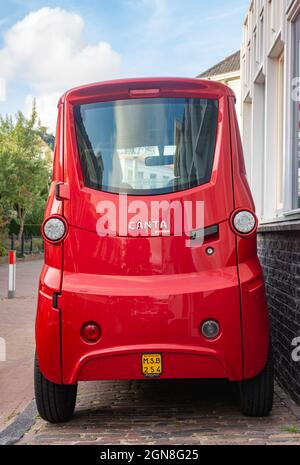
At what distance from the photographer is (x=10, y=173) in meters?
34.9

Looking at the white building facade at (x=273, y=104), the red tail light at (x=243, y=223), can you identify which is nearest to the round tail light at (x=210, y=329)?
the red tail light at (x=243, y=223)

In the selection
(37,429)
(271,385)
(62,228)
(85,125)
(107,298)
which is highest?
(85,125)

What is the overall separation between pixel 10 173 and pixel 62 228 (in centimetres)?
3069

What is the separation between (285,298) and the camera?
6305mm

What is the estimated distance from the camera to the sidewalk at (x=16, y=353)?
6.28m

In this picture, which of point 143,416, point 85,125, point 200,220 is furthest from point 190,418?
point 85,125

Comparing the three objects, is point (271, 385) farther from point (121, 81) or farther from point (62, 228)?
point (121, 81)

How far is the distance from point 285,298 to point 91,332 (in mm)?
2160

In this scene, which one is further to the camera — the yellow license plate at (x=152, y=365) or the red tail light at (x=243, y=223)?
the red tail light at (x=243, y=223)

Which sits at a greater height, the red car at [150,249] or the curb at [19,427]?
the red car at [150,249]

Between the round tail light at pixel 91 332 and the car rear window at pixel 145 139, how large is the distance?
1019mm

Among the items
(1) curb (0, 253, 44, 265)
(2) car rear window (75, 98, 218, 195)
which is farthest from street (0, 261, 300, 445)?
(1) curb (0, 253, 44, 265)

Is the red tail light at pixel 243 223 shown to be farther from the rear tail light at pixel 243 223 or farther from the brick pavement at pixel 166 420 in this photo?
the brick pavement at pixel 166 420

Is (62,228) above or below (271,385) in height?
above
